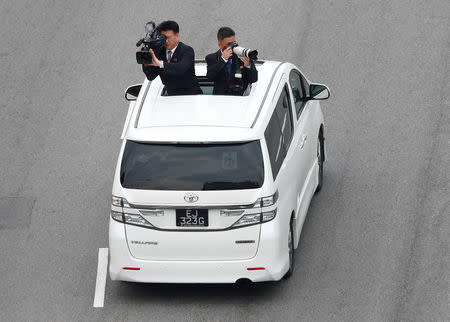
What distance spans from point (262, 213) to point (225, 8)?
859cm

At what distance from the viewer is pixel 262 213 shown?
11945mm

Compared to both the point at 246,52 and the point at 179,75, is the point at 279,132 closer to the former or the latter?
the point at 246,52

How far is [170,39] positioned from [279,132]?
6.68 feet

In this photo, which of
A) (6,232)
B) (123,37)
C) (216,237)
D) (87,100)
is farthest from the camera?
(123,37)

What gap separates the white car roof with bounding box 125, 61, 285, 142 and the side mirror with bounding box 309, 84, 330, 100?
962mm

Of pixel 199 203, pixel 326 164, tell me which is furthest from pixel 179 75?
pixel 326 164

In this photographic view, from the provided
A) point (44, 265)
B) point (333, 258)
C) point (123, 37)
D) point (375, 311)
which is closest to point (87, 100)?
point (123, 37)

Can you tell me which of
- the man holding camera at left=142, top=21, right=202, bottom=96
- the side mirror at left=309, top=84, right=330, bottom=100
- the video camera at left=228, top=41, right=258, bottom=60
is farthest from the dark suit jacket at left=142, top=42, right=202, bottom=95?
the side mirror at left=309, top=84, right=330, bottom=100

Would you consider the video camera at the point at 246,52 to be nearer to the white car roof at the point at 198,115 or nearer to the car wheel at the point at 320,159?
the white car roof at the point at 198,115

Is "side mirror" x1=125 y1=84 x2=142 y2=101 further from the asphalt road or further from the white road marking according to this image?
the white road marking

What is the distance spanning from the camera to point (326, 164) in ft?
52.2

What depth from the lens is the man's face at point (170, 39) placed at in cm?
1392

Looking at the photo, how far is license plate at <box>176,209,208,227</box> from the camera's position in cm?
1186

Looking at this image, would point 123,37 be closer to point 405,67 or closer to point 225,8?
point 225,8
